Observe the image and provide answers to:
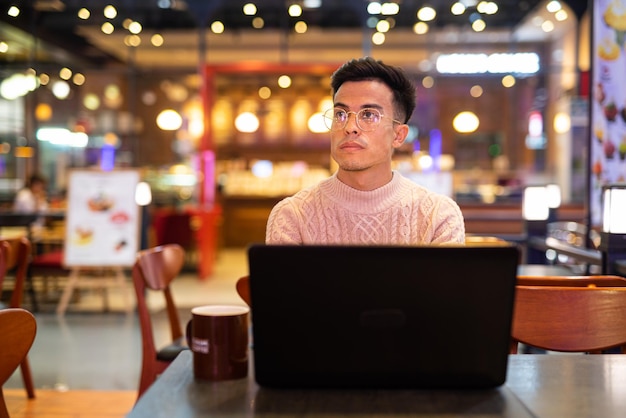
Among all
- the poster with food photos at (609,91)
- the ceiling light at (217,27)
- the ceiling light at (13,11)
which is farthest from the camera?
the ceiling light at (217,27)

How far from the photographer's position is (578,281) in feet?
8.28

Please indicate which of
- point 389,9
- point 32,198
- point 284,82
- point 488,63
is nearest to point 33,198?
point 32,198

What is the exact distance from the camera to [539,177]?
14.3 m

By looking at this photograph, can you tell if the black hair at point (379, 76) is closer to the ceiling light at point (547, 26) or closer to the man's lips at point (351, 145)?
the man's lips at point (351, 145)

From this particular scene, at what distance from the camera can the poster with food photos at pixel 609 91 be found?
5605mm

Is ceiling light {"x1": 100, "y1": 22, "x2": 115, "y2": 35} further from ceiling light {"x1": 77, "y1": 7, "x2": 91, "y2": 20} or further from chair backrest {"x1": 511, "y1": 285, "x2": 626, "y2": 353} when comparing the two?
chair backrest {"x1": 511, "y1": 285, "x2": 626, "y2": 353}

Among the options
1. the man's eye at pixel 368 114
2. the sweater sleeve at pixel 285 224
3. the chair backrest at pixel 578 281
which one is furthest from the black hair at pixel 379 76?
the chair backrest at pixel 578 281

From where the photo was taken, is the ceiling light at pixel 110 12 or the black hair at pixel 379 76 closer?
the black hair at pixel 379 76

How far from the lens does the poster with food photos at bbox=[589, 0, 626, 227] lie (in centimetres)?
561

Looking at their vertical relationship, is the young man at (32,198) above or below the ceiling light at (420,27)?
below

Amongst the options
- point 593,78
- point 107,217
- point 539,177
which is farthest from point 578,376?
point 539,177

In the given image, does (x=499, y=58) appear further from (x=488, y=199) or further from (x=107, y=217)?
(x=107, y=217)

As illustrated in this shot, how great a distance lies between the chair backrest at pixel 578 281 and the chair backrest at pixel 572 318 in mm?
341

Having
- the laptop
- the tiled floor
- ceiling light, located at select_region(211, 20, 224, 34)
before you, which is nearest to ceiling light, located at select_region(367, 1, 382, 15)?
ceiling light, located at select_region(211, 20, 224, 34)
